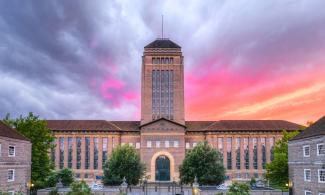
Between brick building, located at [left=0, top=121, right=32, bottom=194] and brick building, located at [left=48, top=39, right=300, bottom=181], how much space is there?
3732cm

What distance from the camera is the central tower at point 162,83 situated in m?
82.8

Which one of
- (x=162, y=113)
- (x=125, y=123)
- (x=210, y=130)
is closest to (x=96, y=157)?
(x=125, y=123)

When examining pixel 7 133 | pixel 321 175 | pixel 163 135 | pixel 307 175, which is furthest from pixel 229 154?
pixel 7 133

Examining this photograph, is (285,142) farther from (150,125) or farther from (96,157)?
(96,157)

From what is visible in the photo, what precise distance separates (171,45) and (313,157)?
51789 mm

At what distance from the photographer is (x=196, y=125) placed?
8412cm

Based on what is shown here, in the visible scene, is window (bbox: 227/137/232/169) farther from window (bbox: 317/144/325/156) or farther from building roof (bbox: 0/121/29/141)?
building roof (bbox: 0/121/29/141)

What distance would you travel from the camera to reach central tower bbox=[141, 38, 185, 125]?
82750 mm

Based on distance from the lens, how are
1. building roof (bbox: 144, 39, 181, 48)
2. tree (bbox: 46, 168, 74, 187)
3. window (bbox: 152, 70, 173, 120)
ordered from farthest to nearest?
building roof (bbox: 144, 39, 181, 48) < window (bbox: 152, 70, 173, 120) < tree (bbox: 46, 168, 74, 187)

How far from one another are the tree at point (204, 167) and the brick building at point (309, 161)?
40.5 ft

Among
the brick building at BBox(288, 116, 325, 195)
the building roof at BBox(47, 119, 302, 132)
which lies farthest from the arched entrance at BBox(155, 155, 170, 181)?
the brick building at BBox(288, 116, 325, 195)

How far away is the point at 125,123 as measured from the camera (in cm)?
8550

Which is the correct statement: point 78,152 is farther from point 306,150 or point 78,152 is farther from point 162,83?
point 306,150

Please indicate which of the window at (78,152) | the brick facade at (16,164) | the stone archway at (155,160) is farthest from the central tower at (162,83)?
the brick facade at (16,164)
